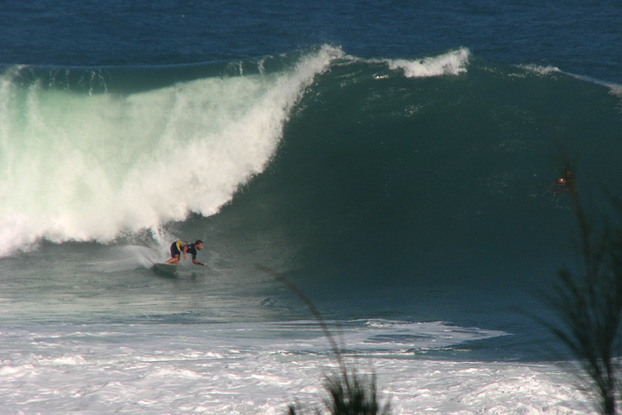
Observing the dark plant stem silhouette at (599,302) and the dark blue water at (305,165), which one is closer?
the dark plant stem silhouette at (599,302)

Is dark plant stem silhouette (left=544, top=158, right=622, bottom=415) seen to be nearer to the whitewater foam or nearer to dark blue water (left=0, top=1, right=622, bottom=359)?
dark blue water (left=0, top=1, right=622, bottom=359)

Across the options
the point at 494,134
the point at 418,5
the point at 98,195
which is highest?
the point at 418,5

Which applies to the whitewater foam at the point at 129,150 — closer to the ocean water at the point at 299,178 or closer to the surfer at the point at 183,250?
the ocean water at the point at 299,178

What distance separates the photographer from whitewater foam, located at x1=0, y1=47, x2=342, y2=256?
442 inches

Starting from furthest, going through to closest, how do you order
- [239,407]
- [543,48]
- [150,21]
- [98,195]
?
[150,21], [543,48], [98,195], [239,407]

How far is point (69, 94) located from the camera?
40.3 feet

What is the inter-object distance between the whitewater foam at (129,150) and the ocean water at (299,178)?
0.04 m

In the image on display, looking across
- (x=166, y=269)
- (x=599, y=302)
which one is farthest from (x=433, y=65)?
(x=599, y=302)

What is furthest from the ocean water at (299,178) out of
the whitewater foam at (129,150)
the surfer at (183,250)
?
the surfer at (183,250)

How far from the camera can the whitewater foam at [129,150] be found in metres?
11.2

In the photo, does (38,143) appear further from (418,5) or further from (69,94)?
(418,5)

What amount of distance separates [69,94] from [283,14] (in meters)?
7.48

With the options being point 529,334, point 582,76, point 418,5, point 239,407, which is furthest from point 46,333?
point 418,5

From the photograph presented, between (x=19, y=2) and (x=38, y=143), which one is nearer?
(x=38, y=143)
